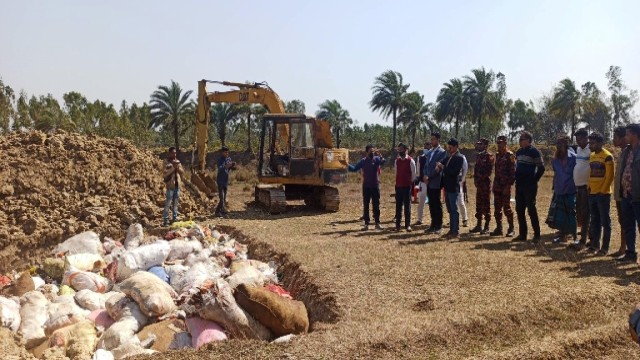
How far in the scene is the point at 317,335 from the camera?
4.62 m

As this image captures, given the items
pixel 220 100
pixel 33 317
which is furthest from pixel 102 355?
pixel 220 100

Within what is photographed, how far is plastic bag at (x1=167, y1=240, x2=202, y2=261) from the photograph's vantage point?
825cm

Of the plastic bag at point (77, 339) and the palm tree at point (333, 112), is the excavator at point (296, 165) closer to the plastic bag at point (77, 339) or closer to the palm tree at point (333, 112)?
the plastic bag at point (77, 339)

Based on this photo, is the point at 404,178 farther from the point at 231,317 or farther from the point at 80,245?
the point at 80,245

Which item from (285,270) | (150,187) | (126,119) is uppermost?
(126,119)

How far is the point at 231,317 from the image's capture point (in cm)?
530

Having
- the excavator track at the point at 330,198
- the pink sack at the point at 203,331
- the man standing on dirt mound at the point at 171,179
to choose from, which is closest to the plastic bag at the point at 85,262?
the man standing on dirt mound at the point at 171,179

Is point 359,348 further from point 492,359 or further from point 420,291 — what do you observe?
point 420,291

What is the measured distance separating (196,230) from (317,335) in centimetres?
533

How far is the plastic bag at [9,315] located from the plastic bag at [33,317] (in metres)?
0.06

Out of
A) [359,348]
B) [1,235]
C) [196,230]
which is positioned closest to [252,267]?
[196,230]

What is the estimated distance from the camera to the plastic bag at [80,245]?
29.2 feet

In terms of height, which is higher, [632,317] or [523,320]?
[632,317]

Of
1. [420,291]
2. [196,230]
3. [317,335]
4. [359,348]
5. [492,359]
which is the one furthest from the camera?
[196,230]
